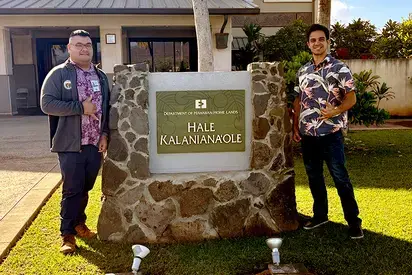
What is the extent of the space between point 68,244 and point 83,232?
0.36 meters

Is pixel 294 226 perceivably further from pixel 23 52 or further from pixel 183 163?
pixel 23 52

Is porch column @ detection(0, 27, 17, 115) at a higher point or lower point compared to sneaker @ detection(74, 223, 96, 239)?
higher

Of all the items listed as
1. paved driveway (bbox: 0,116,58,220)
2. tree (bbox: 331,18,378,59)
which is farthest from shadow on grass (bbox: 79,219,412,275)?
tree (bbox: 331,18,378,59)

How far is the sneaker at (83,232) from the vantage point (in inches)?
174

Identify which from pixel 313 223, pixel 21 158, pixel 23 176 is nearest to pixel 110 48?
pixel 21 158

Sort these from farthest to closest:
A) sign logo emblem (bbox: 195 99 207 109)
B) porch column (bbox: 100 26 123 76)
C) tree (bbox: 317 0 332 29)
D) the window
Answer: the window → porch column (bbox: 100 26 123 76) → tree (bbox: 317 0 332 29) → sign logo emblem (bbox: 195 99 207 109)

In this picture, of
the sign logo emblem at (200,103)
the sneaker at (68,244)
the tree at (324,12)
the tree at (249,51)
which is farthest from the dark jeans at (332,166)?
the tree at (249,51)

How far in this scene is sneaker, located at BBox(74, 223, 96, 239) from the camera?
442cm

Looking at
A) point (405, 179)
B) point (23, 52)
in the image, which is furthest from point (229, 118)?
point (23, 52)

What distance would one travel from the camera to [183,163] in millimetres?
4438

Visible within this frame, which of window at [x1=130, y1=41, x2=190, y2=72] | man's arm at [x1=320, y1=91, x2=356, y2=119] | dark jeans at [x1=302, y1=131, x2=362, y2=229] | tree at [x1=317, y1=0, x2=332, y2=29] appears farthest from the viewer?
window at [x1=130, y1=41, x2=190, y2=72]

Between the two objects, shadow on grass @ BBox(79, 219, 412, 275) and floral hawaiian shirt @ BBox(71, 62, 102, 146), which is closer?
shadow on grass @ BBox(79, 219, 412, 275)

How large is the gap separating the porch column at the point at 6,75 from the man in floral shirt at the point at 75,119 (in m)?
10.7

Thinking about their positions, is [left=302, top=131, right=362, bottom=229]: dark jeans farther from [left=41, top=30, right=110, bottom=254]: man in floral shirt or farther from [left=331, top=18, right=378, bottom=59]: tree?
[left=331, top=18, right=378, bottom=59]: tree
